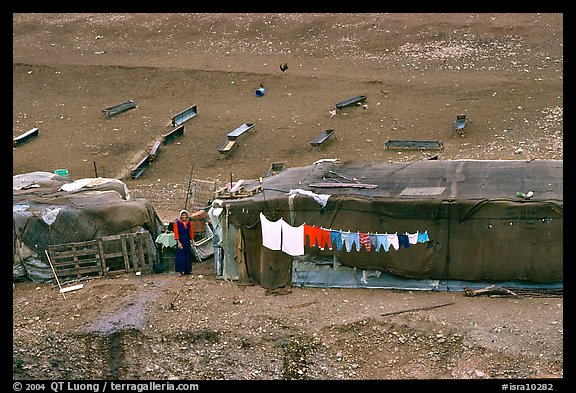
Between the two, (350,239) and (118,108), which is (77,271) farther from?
(118,108)

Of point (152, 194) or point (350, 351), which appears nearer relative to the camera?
point (350, 351)

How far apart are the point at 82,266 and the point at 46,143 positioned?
1150 centimetres

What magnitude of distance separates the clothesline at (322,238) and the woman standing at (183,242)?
161 centimetres

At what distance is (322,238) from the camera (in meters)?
16.9

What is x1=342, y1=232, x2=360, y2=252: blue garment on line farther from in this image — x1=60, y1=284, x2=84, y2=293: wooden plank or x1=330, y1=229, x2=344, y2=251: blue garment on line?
x1=60, y1=284, x2=84, y2=293: wooden plank

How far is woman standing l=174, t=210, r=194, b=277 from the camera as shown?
17750mm

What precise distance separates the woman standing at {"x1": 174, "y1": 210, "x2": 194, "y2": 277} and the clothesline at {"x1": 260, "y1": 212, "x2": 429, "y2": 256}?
5.27 ft

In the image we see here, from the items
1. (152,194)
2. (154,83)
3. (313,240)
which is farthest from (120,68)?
(313,240)

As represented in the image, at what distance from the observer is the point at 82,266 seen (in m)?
18.1

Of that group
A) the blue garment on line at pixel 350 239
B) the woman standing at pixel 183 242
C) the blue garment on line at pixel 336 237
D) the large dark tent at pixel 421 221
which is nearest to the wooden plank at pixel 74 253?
the woman standing at pixel 183 242

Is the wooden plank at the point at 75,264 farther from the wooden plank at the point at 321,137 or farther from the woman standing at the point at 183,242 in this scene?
the wooden plank at the point at 321,137

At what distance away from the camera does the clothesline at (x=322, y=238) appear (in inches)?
651

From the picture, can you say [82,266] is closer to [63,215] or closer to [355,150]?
[63,215]

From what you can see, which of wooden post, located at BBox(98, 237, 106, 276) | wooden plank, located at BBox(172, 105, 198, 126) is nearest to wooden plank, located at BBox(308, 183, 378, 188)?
wooden post, located at BBox(98, 237, 106, 276)
